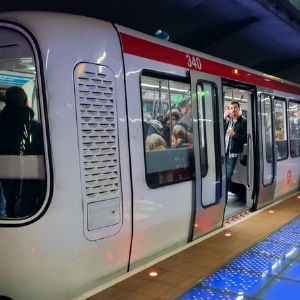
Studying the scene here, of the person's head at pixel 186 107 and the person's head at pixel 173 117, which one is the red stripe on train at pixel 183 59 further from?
the person's head at pixel 173 117

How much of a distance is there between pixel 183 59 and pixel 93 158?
1.69 metres

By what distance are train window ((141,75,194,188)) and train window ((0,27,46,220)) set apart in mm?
1079

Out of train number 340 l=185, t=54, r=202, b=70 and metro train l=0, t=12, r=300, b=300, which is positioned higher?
train number 340 l=185, t=54, r=202, b=70

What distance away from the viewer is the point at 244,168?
6.83 metres

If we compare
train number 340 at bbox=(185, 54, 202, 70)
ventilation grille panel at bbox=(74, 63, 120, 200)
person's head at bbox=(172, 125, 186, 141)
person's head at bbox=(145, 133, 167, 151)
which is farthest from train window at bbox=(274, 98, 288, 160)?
ventilation grille panel at bbox=(74, 63, 120, 200)

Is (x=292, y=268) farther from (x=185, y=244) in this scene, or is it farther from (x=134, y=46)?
(x=134, y=46)

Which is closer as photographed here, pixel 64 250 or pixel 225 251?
pixel 64 250

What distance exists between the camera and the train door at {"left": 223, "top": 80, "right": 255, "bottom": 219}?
238 inches

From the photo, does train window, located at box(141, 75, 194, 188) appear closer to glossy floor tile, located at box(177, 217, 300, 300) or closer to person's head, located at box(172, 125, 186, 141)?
person's head, located at box(172, 125, 186, 141)

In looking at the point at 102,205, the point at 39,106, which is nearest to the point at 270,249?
the point at 102,205

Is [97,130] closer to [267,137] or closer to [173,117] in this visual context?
[173,117]

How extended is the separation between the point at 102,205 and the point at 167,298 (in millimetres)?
854

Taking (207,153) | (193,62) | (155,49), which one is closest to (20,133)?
(155,49)

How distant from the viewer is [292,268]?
3791 millimetres
